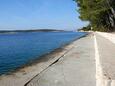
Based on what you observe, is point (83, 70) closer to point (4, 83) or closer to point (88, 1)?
point (4, 83)

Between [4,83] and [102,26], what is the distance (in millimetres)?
66001

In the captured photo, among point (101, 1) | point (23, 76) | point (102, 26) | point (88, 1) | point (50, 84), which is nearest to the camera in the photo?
point (50, 84)

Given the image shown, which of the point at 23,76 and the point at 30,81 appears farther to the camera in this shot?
the point at 23,76

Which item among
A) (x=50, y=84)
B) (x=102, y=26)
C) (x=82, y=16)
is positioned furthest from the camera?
(x=102, y=26)

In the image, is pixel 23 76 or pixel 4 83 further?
pixel 23 76

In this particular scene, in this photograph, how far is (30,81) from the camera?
33.9 ft

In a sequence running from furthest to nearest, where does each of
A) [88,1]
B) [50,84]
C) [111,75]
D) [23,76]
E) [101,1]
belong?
[88,1] < [101,1] < [23,76] < [50,84] < [111,75]

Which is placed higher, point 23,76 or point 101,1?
point 101,1

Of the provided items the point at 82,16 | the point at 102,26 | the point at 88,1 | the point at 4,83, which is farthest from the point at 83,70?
the point at 102,26

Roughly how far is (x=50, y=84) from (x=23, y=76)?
2536 mm

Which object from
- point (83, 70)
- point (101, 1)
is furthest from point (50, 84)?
point (101, 1)

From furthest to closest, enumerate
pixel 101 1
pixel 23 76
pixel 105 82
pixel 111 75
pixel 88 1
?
pixel 88 1 < pixel 101 1 < pixel 23 76 < pixel 111 75 < pixel 105 82

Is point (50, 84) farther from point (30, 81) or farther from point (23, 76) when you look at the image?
point (23, 76)

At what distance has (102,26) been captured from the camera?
74.5 meters
